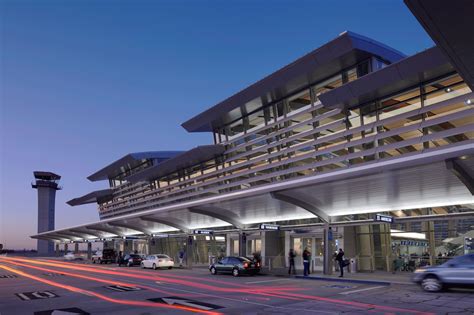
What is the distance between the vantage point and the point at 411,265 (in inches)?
1119

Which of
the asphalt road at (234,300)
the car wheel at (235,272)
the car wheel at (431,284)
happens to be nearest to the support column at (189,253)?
the car wheel at (235,272)

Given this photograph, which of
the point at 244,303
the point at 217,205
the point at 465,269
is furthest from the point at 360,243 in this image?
the point at 244,303

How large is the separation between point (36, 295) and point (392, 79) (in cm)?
2047

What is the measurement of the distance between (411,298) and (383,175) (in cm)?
639

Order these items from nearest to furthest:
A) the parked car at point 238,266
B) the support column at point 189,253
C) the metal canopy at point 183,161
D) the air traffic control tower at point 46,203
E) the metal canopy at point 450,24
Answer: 1. the metal canopy at point 450,24
2. the parked car at point 238,266
3. the support column at point 189,253
4. the metal canopy at point 183,161
5. the air traffic control tower at point 46,203

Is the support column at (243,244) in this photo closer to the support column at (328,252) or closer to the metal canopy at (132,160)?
the support column at (328,252)

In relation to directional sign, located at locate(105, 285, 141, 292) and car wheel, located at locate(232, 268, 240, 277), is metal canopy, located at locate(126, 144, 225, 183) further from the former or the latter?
directional sign, located at locate(105, 285, 141, 292)

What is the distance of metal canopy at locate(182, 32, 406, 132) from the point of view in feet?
88.8

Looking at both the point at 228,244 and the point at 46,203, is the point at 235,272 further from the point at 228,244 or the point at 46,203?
the point at 46,203

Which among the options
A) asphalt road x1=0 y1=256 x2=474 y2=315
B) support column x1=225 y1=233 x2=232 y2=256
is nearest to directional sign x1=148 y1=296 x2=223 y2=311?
asphalt road x1=0 y1=256 x2=474 y2=315

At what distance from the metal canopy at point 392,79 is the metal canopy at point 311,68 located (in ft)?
8.92

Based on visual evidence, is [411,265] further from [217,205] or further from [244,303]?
[244,303]

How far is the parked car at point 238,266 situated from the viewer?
29.2 metres

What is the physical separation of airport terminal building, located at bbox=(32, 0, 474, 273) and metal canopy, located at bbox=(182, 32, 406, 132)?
86mm
